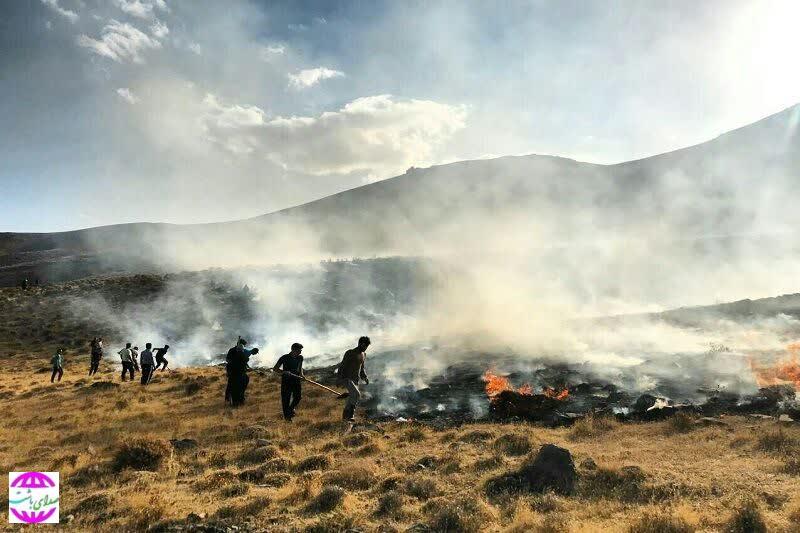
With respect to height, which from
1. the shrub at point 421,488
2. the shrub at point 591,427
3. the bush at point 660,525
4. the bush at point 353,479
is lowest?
the shrub at point 591,427

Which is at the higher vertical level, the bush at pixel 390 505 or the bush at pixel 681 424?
the bush at pixel 390 505

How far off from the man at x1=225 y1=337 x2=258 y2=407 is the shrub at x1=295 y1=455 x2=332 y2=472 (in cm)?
602

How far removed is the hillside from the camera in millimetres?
78312

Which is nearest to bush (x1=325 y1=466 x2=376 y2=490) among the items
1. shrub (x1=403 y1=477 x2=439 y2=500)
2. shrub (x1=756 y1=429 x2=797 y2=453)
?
shrub (x1=403 y1=477 x2=439 y2=500)

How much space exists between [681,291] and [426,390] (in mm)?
43597

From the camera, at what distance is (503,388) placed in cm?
1702

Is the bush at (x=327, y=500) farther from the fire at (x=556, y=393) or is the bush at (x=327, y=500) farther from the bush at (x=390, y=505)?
the fire at (x=556, y=393)

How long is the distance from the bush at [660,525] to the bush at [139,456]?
8.02 meters

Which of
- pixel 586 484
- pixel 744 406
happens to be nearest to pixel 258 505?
pixel 586 484

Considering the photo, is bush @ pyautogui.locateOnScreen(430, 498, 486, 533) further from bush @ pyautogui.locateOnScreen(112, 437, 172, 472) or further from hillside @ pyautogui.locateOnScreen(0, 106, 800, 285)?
hillside @ pyautogui.locateOnScreen(0, 106, 800, 285)

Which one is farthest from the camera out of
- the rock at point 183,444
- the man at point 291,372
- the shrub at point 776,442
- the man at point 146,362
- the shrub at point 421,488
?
the man at point 146,362

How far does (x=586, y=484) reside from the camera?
7387 mm

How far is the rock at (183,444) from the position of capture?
1006 centimetres

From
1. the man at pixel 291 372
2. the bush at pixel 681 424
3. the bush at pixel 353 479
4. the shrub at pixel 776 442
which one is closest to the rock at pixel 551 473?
the bush at pixel 353 479
